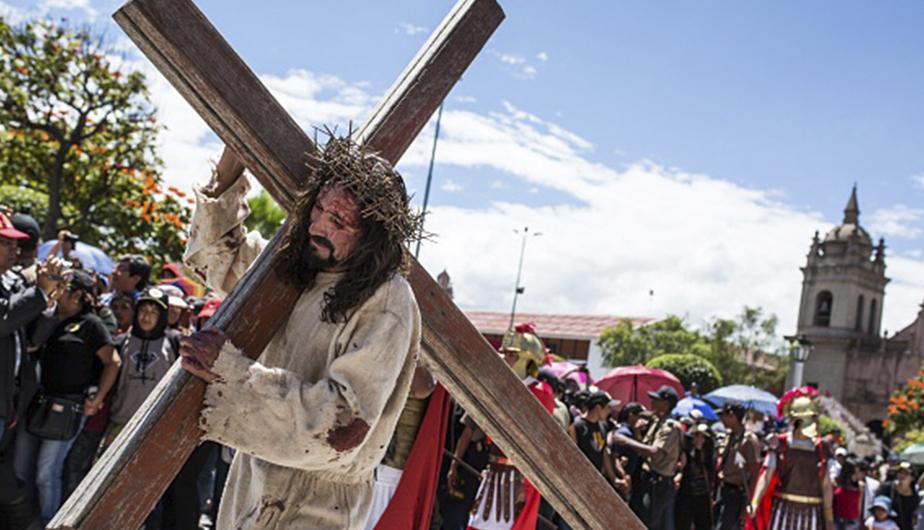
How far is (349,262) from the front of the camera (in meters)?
2.77

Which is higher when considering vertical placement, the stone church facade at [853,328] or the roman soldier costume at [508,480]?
the stone church facade at [853,328]

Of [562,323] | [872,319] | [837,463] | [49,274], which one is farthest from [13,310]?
[872,319]

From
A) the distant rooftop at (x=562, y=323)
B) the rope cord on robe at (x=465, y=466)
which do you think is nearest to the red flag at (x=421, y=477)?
the rope cord on robe at (x=465, y=466)

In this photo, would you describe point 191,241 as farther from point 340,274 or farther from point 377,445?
point 377,445

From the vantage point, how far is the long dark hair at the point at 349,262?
2709 millimetres

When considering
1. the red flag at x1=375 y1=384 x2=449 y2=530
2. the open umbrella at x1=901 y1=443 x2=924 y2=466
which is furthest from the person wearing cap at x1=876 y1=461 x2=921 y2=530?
the red flag at x1=375 y1=384 x2=449 y2=530

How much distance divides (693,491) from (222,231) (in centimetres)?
859

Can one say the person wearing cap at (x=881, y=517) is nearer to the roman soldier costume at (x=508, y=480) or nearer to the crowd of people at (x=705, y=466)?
the crowd of people at (x=705, y=466)

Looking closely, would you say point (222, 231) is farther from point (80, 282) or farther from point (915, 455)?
point (915, 455)

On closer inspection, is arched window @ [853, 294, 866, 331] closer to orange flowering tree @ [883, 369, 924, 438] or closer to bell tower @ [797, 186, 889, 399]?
bell tower @ [797, 186, 889, 399]

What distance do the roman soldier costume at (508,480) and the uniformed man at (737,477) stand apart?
12.8ft

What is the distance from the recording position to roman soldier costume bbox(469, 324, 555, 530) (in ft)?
25.1

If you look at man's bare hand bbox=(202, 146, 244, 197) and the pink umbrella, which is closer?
man's bare hand bbox=(202, 146, 244, 197)

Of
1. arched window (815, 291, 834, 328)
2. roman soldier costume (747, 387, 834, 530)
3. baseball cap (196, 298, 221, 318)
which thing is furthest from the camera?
arched window (815, 291, 834, 328)
